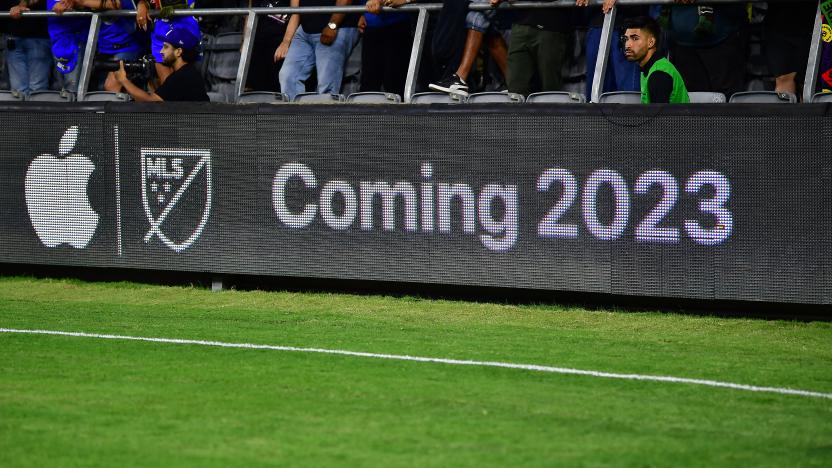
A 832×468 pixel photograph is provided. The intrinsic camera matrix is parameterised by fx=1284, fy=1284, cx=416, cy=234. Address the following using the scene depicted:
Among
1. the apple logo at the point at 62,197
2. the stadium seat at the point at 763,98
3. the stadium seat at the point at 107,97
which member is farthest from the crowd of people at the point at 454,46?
the apple logo at the point at 62,197

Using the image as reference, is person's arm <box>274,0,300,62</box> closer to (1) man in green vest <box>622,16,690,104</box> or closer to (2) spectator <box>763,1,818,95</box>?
(1) man in green vest <box>622,16,690,104</box>

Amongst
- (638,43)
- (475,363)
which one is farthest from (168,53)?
(475,363)

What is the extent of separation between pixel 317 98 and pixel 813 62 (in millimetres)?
4658

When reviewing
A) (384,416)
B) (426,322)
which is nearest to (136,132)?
(426,322)

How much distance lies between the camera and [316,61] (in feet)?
42.7

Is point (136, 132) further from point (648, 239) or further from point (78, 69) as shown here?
point (648, 239)

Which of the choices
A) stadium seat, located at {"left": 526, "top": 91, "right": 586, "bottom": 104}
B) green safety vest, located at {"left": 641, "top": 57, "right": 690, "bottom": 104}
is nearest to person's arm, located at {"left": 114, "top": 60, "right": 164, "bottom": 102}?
stadium seat, located at {"left": 526, "top": 91, "right": 586, "bottom": 104}

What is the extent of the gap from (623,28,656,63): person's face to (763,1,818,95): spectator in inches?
41.4

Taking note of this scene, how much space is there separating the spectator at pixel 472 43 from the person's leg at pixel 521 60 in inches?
5.8

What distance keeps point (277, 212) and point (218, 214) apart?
0.66 metres

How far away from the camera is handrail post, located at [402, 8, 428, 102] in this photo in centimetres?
1202

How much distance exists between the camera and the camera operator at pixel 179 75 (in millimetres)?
13141

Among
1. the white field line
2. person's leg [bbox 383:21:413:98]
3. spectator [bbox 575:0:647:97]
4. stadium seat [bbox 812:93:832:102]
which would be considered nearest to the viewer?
the white field line

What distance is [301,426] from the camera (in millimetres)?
6914
